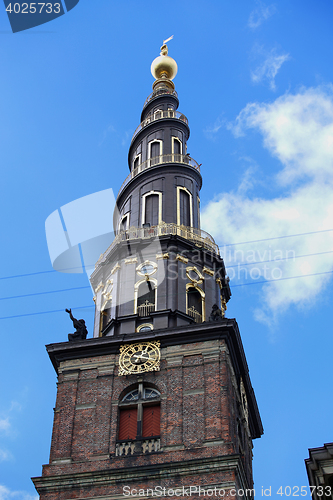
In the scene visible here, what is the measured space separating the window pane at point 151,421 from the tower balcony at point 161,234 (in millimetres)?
11807

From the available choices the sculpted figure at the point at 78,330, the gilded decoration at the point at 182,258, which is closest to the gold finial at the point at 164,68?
the gilded decoration at the point at 182,258

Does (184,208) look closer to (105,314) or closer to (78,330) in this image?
(105,314)

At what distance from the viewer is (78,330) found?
45.9 meters

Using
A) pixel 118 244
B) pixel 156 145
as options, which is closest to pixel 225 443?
pixel 118 244

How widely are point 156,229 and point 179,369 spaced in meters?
10.9

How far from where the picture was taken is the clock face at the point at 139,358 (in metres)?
42.4

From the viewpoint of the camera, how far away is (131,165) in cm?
5850

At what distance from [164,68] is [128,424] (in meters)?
35.7

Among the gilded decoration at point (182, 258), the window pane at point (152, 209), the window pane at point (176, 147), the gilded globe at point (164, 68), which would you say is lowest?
the gilded decoration at point (182, 258)

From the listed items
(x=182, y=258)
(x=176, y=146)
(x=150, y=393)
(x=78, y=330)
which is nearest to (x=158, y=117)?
(x=176, y=146)

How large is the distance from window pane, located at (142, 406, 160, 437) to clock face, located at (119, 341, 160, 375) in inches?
80.0

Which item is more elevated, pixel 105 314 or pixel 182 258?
pixel 182 258

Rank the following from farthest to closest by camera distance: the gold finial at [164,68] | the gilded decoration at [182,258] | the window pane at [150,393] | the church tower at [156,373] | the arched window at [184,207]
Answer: the gold finial at [164,68]
the arched window at [184,207]
the gilded decoration at [182,258]
the window pane at [150,393]
the church tower at [156,373]

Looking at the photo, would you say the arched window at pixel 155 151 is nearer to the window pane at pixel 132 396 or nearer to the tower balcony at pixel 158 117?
the tower balcony at pixel 158 117
